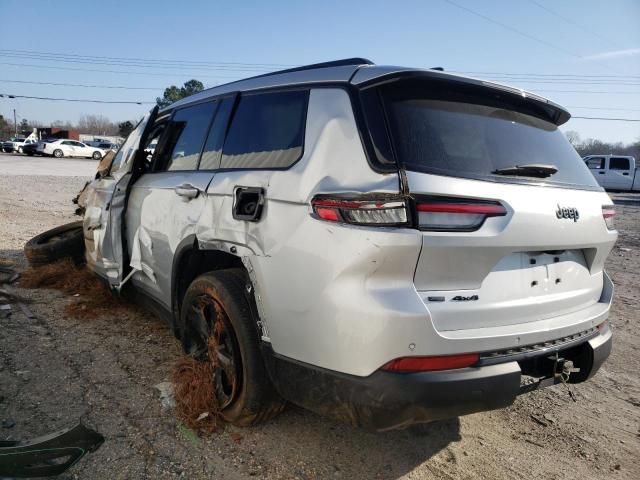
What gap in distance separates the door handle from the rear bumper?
132 centimetres

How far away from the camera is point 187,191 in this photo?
3057 millimetres

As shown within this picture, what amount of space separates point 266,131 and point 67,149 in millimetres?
43656

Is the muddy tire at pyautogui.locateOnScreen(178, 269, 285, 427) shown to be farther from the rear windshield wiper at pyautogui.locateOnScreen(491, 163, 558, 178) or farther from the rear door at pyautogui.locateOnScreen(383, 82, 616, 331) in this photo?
→ the rear windshield wiper at pyautogui.locateOnScreen(491, 163, 558, 178)

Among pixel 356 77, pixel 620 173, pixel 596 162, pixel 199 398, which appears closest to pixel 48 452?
pixel 199 398

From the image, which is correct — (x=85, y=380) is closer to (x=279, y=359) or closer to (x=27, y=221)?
(x=279, y=359)

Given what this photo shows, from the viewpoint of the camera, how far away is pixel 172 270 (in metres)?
3.29

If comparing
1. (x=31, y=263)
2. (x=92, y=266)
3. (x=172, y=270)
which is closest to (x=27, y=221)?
(x=31, y=263)

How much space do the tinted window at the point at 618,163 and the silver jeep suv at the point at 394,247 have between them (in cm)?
2677

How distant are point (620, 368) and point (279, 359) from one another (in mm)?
3008

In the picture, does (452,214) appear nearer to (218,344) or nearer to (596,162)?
(218,344)

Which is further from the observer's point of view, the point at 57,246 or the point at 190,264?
the point at 57,246

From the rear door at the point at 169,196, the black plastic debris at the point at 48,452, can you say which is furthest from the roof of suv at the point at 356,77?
the black plastic debris at the point at 48,452

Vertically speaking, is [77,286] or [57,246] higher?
[57,246]

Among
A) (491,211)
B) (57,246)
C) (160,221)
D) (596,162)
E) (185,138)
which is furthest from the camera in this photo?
(596,162)
